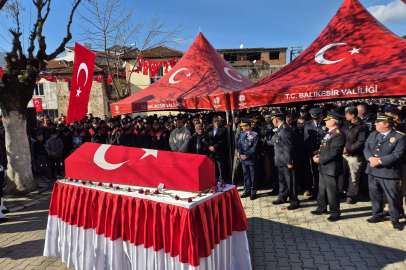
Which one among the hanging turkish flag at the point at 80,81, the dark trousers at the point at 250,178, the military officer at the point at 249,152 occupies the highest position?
the hanging turkish flag at the point at 80,81

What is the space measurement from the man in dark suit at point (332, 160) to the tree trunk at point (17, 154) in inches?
285

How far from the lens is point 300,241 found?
3.94 m

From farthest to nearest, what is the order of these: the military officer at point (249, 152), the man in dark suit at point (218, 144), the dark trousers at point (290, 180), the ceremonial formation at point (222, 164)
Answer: the man in dark suit at point (218, 144) → the military officer at point (249, 152) → the dark trousers at point (290, 180) → the ceremonial formation at point (222, 164)

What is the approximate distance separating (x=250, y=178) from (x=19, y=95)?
635cm

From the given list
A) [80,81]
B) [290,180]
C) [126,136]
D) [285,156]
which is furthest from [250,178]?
[80,81]

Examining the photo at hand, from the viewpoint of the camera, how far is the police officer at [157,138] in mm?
7852

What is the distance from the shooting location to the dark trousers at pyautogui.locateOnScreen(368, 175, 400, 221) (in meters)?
4.04

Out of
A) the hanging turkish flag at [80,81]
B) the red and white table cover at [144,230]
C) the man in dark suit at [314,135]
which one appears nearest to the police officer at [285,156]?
the man in dark suit at [314,135]

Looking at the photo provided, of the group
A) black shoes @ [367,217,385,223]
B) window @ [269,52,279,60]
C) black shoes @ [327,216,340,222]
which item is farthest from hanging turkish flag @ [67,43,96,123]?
window @ [269,52,279,60]

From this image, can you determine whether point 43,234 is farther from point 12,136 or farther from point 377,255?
point 377,255

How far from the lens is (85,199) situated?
3.44 m

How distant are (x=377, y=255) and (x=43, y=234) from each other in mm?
5370

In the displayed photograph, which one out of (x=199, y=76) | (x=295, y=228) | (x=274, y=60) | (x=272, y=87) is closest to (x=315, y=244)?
(x=295, y=228)

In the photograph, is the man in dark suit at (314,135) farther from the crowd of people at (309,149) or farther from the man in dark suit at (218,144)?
the man in dark suit at (218,144)
